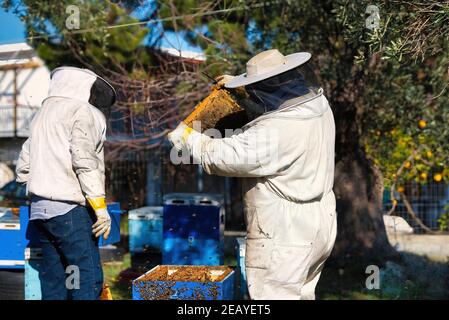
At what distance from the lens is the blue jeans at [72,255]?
10.1 ft

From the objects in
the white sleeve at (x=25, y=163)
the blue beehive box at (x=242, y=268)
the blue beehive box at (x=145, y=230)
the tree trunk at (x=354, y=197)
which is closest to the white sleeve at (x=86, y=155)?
the white sleeve at (x=25, y=163)

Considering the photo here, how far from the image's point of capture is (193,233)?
15.5 ft

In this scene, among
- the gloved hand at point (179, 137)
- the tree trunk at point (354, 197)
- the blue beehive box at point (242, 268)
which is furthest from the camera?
the tree trunk at point (354, 197)

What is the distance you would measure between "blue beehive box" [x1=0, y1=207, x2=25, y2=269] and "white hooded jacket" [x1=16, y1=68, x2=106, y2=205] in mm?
895

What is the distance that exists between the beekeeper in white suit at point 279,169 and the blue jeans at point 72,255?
759mm

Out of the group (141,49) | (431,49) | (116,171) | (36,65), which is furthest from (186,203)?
(36,65)

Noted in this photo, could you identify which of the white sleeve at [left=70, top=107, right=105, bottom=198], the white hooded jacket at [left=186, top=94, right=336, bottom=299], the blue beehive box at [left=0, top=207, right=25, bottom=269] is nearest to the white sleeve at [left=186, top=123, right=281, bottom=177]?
the white hooded jacket at [left=186, top=94, right=336, bottom=299]

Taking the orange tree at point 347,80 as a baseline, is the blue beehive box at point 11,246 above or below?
below

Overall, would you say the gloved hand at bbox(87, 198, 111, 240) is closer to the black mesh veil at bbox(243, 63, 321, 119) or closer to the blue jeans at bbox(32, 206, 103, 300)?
the blue jeans at bbox(32, 206, 103, 300)

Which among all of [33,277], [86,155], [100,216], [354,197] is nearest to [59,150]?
[86,155]

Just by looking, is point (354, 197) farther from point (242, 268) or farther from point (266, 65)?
point (266, 65)

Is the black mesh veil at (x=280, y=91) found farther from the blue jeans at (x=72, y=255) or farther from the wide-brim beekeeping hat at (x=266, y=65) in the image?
the blue jeans at (x=72, y=255)

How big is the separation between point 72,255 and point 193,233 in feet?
5.66
